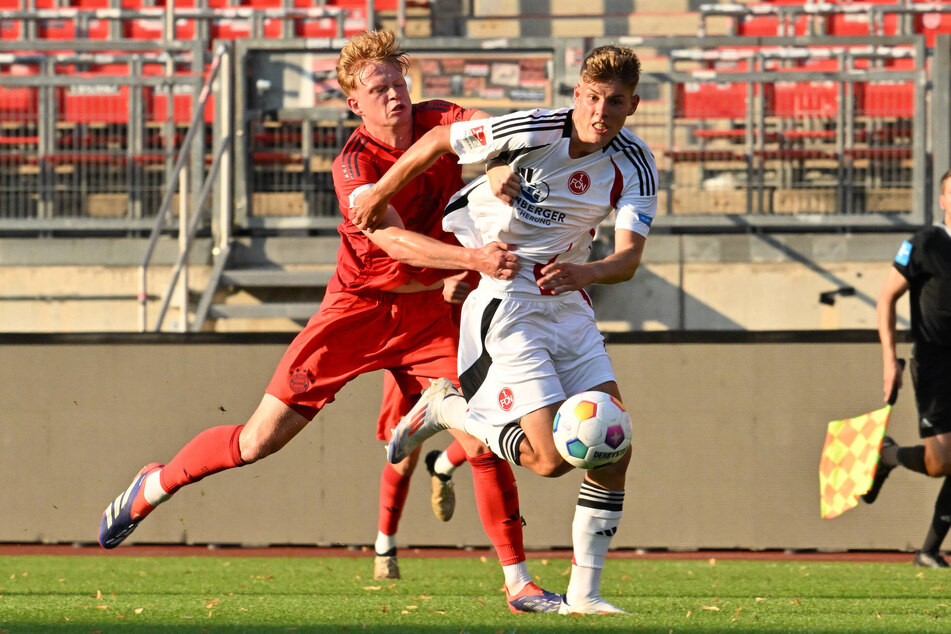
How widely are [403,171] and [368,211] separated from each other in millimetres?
256

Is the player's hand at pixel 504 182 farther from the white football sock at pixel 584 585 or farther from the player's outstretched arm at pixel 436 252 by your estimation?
the white football sock at pixel 584 585

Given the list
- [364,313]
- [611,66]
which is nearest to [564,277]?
[611,66]

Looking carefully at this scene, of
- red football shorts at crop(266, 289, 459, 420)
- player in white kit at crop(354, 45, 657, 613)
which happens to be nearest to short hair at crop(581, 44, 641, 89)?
player in white kit at crop(354, 45, 657, 613)

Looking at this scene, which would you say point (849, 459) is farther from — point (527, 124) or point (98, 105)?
point (98, 105)

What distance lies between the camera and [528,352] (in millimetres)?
4746

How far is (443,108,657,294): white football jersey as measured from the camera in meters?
4.71

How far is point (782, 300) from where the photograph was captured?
9914 millimetres

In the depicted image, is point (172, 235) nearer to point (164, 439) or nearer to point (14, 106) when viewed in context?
point (14, 106)

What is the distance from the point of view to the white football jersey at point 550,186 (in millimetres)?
4711

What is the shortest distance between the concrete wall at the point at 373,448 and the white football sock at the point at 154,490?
2525 millimetres

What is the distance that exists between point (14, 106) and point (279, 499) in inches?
181

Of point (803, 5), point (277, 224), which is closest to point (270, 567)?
point (277, 224)

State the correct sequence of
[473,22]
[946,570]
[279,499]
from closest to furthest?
[946,570], [279,499], [473,22]

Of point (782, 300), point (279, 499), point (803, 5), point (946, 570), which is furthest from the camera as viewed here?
point (803, 5)
